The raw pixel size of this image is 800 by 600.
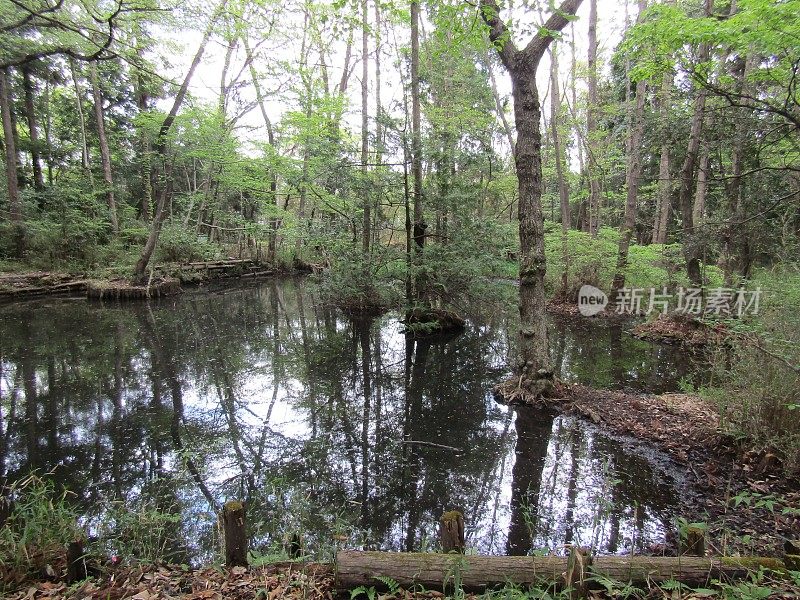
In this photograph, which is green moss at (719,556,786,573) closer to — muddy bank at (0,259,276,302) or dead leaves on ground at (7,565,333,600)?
dead leaves on ground at (7,565,333,600)

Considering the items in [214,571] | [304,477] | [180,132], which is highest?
[180,132]

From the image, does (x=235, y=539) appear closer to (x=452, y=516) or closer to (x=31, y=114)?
(x=452, y=516)

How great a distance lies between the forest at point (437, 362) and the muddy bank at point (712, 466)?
4 centimetres

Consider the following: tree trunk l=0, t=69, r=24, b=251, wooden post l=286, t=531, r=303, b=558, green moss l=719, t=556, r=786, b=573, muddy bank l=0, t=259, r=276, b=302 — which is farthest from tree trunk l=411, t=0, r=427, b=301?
tree trunk l=0, t=69, r=24, b=251

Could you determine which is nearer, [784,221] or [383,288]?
[784,221]

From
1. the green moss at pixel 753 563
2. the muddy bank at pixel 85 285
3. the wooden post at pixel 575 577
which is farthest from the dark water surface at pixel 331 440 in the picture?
the muddy bank at pixel 85 285

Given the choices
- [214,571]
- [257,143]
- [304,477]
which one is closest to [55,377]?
[304,477]

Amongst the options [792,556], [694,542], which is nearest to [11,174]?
[694,542]

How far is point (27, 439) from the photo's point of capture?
5.16 m

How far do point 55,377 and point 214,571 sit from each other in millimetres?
6691

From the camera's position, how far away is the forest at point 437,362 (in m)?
Answer: 3.41

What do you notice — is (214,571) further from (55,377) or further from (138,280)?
(138,280)

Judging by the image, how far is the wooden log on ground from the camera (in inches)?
92.6

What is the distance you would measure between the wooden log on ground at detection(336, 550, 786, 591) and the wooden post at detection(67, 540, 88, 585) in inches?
61.0
